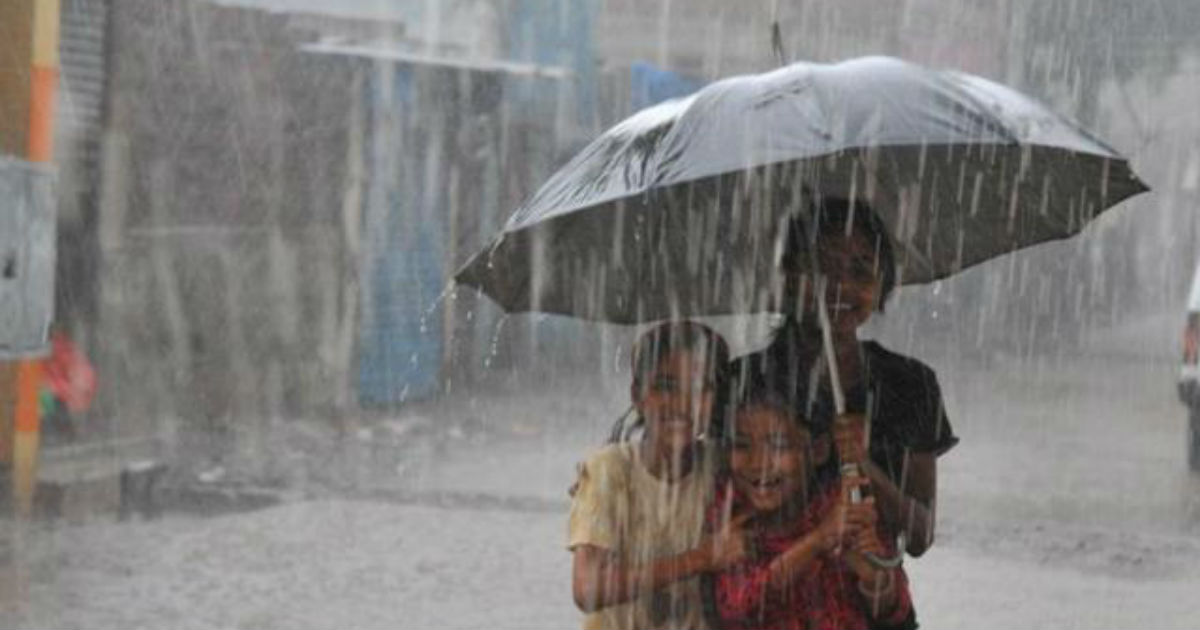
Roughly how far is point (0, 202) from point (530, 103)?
29.8 ft

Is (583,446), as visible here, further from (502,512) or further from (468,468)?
(502,512)

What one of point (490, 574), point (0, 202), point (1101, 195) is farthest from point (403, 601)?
point (1101, 195)

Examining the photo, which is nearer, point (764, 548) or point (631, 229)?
point (764, 548)

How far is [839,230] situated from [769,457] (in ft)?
1.72

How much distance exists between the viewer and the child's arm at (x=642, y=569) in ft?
11.4

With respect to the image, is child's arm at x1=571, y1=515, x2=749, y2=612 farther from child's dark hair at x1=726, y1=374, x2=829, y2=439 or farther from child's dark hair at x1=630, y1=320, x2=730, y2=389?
child's dark hair at x1=630, y1=320, x2=730, y2=389

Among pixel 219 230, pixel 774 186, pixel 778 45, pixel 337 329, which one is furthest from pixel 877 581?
pixel 337 329

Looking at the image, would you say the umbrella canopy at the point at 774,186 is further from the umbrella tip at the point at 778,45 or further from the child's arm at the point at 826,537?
the child's arm at the point at 826,537

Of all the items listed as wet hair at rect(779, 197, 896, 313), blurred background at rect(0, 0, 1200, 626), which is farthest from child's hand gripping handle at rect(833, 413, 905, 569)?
blurred background at rect(0, 0, 1200, 626)

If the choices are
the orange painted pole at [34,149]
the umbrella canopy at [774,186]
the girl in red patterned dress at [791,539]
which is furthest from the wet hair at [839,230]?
the orange painted pole at [34,149]

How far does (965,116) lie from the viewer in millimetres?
3574

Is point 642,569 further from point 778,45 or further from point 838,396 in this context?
point 778,45

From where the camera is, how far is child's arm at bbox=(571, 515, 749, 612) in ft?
11.4

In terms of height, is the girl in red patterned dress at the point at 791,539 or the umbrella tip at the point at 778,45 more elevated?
the umbrella tip at the point at 778,45
